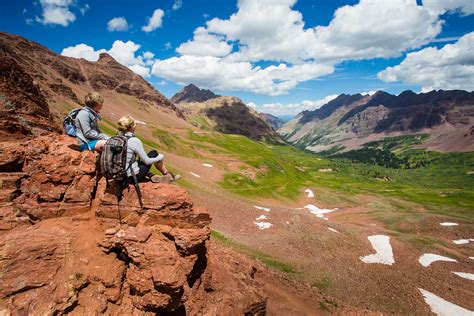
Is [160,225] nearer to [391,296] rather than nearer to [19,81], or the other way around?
[19,81]

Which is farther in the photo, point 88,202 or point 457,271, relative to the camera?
point 457,271

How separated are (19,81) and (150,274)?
22945 millimetres

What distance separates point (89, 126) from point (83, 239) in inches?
192

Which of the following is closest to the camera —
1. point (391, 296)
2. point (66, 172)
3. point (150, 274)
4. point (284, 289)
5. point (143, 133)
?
point (150, 274)

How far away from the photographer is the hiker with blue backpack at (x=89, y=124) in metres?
13.2

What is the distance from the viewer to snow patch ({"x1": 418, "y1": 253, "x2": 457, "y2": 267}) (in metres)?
49.0

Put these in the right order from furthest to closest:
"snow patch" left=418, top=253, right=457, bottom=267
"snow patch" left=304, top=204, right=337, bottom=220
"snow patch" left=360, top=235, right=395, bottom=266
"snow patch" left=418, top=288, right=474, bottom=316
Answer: "snow patch" left=304, top=204, right=337, bottom=220 → "snow patch" left=418, top=253, right=457, bottom=267 → "snow patch" left=360, top=235, right=395, bottom=266 → "snow patch" left=418, top=288, right=474, bottom=316

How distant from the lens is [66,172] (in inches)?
518

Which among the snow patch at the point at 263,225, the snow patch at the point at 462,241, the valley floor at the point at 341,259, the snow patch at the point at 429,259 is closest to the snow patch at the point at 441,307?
the valley floor at the point at 341,259

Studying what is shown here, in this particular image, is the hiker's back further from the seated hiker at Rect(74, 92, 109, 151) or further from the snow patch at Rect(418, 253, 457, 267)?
the snow patch at Rect(418, 253, 457, 267)

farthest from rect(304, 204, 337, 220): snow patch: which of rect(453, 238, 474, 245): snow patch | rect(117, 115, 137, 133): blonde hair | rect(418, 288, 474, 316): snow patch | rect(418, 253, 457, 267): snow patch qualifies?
rect(117, 115, 137, 133): blonde hair

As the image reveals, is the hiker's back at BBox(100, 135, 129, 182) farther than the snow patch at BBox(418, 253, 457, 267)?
No

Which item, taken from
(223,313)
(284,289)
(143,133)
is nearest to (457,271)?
(284,289)

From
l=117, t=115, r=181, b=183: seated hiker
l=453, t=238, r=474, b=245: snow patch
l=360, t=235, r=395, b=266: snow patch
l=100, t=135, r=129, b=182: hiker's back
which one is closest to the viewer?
l=100, t=135, r=129, b=182: hiker's back
